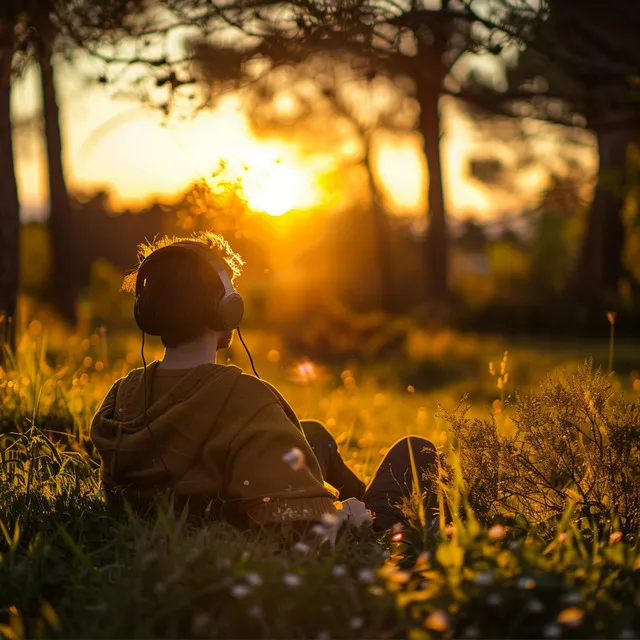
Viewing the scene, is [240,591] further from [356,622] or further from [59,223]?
[59,223]

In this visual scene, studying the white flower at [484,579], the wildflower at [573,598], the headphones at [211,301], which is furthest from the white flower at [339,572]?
the headphones at [211,301]

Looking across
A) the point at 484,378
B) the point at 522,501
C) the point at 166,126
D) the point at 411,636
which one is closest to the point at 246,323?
the point at 484,378

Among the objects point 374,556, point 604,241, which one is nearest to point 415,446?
point 374,556

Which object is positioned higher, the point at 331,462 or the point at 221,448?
the point at 221,448

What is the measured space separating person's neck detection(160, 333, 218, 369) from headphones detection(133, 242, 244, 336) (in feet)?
0.28

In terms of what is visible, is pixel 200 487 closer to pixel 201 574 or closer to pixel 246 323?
pixel 201 574

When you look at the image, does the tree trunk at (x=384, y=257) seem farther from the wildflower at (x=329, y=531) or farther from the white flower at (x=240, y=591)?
the white flower at (x=240, y=591)

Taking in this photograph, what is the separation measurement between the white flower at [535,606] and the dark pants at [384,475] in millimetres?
1125

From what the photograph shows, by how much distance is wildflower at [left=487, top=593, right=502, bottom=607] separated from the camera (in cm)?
217

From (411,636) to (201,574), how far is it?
63 cm

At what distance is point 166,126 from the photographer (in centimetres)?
452

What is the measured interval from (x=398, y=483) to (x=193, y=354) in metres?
1.04

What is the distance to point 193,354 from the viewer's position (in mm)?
3006

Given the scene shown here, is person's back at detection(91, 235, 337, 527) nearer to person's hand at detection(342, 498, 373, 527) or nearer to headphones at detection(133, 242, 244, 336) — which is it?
headphones at detection(133, 242, 244, 336)
